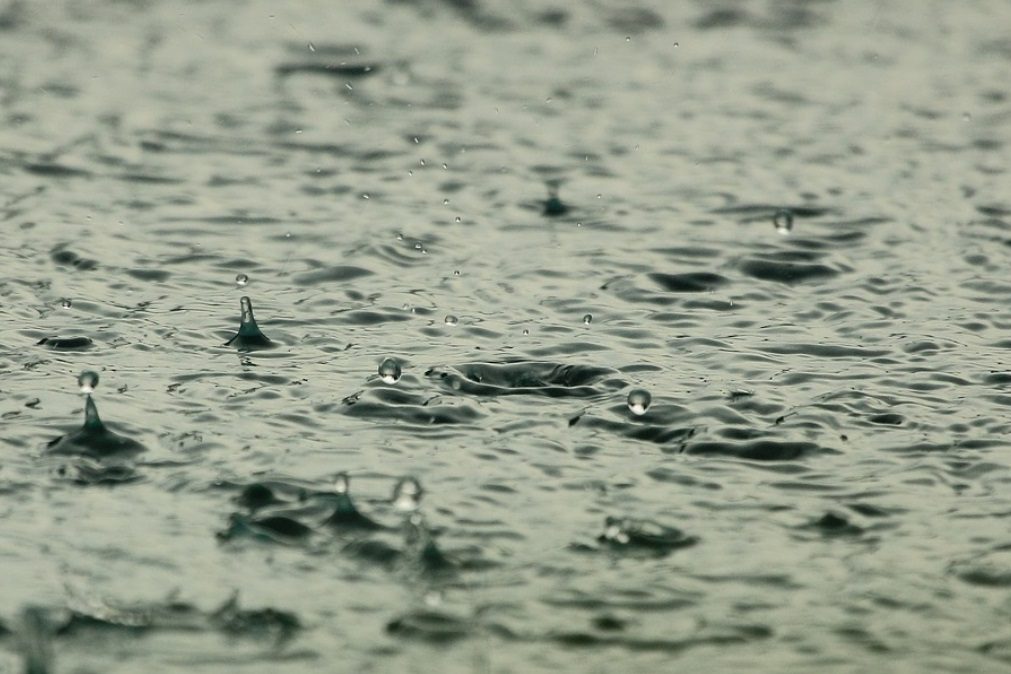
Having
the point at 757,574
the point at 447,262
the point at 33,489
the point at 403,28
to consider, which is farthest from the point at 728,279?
the point at 403,28

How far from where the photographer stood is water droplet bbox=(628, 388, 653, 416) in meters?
6.31

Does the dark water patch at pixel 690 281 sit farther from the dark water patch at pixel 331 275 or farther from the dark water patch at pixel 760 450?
the dark water patch at pixel 760 450

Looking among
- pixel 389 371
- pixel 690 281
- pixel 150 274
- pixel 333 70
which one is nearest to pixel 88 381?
pixel 389 371

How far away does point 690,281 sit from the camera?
26.1ft

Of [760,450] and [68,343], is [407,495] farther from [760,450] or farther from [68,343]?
[68,343]

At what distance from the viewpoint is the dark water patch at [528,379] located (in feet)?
21.5

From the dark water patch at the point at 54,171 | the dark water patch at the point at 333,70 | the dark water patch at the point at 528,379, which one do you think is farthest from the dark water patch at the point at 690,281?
the dark water patch at the point at 333,70

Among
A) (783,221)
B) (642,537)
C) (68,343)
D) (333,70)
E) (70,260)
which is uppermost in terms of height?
(333,70)

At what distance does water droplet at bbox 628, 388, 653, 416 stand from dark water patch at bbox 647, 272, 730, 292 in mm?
1534

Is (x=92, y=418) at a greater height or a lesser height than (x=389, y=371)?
lesser

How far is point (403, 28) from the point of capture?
13031 mm

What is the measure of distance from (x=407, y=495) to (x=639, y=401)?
122cm

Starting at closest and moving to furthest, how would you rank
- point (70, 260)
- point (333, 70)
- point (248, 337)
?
1. point (248, 337)
2. point (70, 260)
3. point (333, 70)

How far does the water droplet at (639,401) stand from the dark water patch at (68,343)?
2.30 m
